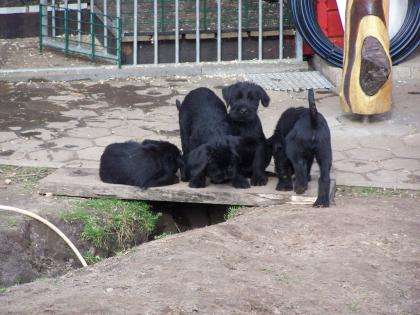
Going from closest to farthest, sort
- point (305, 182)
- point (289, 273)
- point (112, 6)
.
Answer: point (289, 273), point (305, 182), point (112, 6)

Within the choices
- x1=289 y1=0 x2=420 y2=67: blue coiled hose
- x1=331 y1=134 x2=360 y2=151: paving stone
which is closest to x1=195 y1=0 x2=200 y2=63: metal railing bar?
x1=289 y1=0 x2=420 y2=67: blue coiled hose

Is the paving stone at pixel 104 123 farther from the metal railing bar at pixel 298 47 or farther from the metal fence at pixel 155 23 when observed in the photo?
the metal railing bar at pixel 298 47

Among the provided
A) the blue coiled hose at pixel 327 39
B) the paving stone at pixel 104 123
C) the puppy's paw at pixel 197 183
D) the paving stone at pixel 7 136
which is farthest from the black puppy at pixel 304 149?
the blue coiled hose at pixel 327 39

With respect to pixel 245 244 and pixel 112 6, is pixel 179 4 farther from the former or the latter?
pixel 245 244

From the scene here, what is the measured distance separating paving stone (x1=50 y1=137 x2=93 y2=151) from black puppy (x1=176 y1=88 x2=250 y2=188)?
1343 mm

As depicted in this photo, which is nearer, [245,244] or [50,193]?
[245,244]

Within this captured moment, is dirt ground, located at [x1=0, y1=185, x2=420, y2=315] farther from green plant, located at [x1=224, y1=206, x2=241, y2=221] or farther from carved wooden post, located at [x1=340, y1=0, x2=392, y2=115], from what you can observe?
carved wooden post, located at [x1=340, y1=0, x2=392, y2=115]

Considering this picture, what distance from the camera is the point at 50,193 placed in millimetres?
6969

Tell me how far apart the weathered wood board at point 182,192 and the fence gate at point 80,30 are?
420 cm

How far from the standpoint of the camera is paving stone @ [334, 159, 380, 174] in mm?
7500

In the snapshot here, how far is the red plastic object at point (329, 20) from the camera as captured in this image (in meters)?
11.0

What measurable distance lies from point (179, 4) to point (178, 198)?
5.42 m

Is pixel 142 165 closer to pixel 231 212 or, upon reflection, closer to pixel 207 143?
pixel 207 143

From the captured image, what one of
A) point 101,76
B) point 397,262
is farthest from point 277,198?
point 101,76
